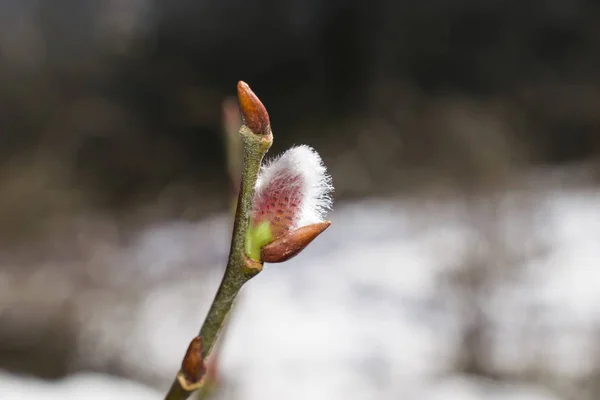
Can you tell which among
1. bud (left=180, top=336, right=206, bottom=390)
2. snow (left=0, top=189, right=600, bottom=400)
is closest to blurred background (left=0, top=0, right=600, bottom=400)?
snow (left=0, top=189, right=600, bottom=400)

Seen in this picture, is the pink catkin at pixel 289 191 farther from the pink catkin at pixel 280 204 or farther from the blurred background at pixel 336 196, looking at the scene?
the blurred background at pixel 336 196

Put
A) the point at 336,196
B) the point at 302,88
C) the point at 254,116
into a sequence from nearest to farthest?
the point at 254,116
the point at 336,196
the point at 302,88

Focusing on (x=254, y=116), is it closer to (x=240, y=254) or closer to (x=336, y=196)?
(x=240, y=254)

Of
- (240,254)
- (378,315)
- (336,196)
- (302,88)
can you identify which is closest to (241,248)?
(240,254)

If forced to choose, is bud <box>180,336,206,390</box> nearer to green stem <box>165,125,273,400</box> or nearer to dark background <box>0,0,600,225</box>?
green stem <box>165,125,273,400</box>

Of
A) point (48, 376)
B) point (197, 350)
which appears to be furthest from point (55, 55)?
point (197, 350)

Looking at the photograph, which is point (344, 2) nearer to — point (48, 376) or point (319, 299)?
point (319, 299)

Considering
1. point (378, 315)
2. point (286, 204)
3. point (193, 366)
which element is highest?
point (378, 315)
